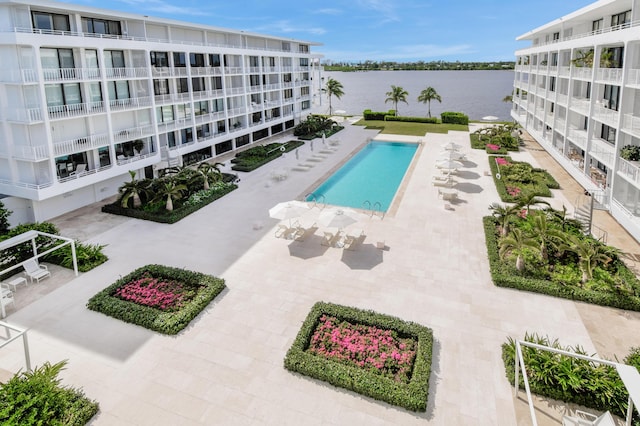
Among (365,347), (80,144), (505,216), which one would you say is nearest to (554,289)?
(505,216)

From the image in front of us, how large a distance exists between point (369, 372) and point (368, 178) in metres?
23.8

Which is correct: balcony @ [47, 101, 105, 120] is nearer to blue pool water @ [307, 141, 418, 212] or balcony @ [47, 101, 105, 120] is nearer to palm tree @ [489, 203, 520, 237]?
blue pool water @ [307, 141, 418, 212]

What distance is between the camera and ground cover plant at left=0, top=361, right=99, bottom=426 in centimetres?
991

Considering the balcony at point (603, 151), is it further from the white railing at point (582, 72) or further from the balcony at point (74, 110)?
the balcony at point (74, 110)

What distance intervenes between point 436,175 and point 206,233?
1883 centimetres

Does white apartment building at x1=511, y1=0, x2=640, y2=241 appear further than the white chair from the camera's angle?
Yes

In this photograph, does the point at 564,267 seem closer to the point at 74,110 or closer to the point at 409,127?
the point at 74,110

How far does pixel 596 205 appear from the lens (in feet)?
77.7

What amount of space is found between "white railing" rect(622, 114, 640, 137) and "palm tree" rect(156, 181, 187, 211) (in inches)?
979

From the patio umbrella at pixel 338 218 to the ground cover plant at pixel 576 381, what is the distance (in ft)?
30.7

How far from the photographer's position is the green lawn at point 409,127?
5439 centimetres

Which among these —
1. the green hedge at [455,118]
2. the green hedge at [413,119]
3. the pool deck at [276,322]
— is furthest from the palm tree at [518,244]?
the green hedge at [413,119]

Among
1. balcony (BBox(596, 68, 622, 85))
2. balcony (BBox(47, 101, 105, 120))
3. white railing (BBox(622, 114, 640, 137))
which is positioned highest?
balcony (BBox(596, 68, 622, 85))

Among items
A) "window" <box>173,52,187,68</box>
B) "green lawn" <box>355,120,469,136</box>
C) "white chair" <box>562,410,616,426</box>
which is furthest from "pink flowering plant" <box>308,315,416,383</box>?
"green lawn" <box>355,120,469,136</box>
